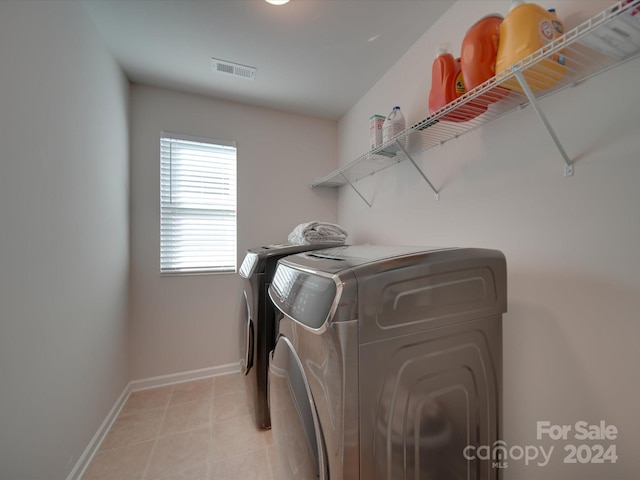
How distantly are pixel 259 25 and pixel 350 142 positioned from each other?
1.26m

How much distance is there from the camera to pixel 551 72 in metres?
0.84

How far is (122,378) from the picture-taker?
6.64ft

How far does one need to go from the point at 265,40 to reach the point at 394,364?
2021mm

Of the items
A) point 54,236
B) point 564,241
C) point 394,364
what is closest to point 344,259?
point 394,364

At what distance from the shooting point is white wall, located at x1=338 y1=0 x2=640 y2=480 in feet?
2.54

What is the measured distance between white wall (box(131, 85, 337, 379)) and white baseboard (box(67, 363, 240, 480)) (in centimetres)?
5

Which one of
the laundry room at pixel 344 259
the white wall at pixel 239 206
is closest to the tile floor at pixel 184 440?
the laundry room at pixel 344 259

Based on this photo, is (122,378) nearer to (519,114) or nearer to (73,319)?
(73,319)

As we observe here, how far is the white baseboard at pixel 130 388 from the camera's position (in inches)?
55.1

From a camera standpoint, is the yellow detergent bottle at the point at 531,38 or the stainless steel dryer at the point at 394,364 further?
the yellow detergent bottle at the point at 531,38

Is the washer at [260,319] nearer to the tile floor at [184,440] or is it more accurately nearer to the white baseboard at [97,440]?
the tile floor at [184,440]

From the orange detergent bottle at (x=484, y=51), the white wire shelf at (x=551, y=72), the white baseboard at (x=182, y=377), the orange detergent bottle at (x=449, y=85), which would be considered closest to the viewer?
the white wire shelf at (x=551, y=72)

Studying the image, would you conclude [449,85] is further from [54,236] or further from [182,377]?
[182,377]

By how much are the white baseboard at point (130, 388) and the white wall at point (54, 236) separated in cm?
6
